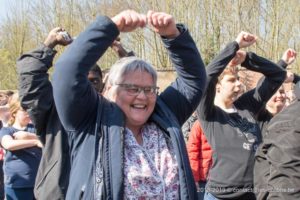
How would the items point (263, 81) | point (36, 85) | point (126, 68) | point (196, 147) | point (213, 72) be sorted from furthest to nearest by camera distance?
point (196, 147), point (263, 81), point (213, 72), point (36, 85), point (126, 68)

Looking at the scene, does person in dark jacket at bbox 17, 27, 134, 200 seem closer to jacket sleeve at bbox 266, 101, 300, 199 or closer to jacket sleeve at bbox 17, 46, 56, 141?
jacket sleeve at bbox 17, 46, 56, 141

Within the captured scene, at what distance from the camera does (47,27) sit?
20.9 m

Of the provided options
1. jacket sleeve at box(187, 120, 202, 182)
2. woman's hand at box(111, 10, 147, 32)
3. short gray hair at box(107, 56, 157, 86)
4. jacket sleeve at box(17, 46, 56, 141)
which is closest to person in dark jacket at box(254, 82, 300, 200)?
short gray hair at box(107, 56, 157, 86)

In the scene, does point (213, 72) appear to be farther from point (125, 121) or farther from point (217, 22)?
point (217, 22)

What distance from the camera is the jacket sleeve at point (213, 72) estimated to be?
4.00 meters

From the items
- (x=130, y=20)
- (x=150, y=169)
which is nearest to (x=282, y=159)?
(x=150, y=169)

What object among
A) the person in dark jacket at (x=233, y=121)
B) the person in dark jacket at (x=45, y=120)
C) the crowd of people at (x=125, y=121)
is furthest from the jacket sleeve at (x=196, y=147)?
the person in dark jacket at (x=45, y=120)

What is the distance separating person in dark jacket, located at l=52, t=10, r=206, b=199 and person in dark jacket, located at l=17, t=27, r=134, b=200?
562 millimetres

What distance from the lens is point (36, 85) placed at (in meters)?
3.11

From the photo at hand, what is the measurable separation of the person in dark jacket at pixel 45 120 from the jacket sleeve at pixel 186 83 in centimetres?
74

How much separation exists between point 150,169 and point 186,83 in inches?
21.9

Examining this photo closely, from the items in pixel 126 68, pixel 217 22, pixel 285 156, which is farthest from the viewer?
pixel 217 22

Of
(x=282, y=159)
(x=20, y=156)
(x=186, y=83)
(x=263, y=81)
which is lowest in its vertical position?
(x=20, y=156)

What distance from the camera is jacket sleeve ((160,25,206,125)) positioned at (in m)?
2.65
